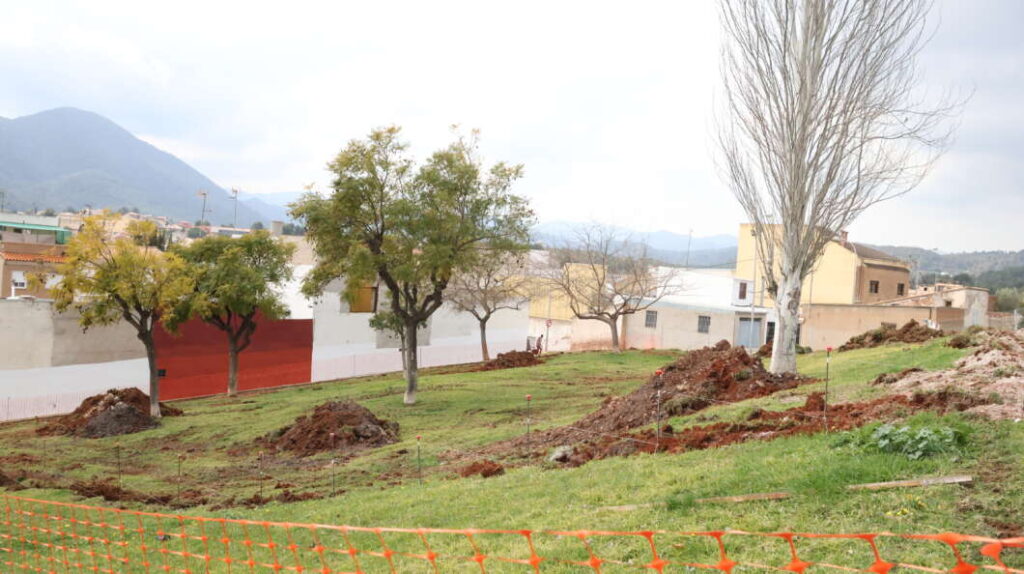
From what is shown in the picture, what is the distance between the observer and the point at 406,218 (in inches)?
962

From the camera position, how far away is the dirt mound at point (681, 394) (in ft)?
48.6

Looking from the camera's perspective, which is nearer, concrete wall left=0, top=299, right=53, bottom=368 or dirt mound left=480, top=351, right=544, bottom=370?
concrete wall left=0, top=299, right=53, bottom=368

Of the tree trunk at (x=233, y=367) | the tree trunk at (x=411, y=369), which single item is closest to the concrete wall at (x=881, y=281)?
the tree trunk at (x=411, y=369)

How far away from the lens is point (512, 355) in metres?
38.3

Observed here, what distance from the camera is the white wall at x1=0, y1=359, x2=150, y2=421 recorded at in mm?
29906

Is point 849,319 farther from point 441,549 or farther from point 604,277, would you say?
point 441,549

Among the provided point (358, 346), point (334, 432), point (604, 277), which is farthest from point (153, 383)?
point (604, 277)

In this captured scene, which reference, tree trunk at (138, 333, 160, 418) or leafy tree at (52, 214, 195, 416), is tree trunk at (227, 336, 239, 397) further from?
leafy tree at (52, 214, 195, 416)

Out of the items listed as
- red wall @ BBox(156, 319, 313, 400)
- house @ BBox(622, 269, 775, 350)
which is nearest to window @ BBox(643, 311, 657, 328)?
house @ BBox(622, 269, 775, 350)

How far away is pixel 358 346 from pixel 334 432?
90.9ft

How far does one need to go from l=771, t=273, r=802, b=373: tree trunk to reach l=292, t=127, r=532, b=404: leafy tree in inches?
363

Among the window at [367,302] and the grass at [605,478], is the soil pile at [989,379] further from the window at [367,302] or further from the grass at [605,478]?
the window at [367,302]

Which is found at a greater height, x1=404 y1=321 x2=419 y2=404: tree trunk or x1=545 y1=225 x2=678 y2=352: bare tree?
x1=545 y1=225 x2=678 y2=352: bare tree

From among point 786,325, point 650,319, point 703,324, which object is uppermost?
point 786,325
